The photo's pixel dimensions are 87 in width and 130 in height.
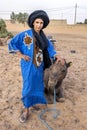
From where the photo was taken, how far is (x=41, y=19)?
3.65 metres

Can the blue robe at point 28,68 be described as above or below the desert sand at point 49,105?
above

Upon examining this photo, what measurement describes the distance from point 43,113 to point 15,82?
4.27 feet

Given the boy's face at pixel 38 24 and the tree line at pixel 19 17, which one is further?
the tree line at pixel 19 17

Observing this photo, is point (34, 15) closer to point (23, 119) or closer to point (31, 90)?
point (31, 90)

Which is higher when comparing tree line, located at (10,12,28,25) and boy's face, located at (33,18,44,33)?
boy's face, located at (33,18,44,33)

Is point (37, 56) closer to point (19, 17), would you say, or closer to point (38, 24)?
point (38, 24)

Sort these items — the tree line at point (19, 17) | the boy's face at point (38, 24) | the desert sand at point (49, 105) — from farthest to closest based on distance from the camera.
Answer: the tree line at point (19, 17)
the desert sand at point (49, 105)
the boy's face at point (38, 24)

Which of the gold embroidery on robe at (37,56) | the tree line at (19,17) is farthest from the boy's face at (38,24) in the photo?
the tree line at (19,17)

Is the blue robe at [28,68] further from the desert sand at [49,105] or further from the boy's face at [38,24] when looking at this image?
the desert sand at [49,105]

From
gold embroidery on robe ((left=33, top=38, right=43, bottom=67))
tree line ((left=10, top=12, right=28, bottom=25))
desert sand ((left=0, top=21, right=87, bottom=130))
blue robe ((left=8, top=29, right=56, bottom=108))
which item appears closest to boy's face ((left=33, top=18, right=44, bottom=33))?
blue robe ((left=8, top=29, right=56, bottom=108))

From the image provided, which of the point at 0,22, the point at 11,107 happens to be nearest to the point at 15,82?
the point at 11,107

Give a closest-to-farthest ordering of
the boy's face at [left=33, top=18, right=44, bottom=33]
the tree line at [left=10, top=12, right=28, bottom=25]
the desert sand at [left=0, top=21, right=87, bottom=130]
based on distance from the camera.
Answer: the boy's face at [left=33, top=18, right=44, bottom=33], the desert sand at [left=0, top=21, right=87, bottom=130], the tree line at [left=10, top=12, right=28, bottom=25]

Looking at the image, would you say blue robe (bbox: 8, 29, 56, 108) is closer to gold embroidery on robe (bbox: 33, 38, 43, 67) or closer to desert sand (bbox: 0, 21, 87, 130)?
gold embroidery on robe (bbox: 33, 38, 43, 67)

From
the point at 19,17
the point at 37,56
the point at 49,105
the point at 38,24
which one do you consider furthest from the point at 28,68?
the point at 19,17
